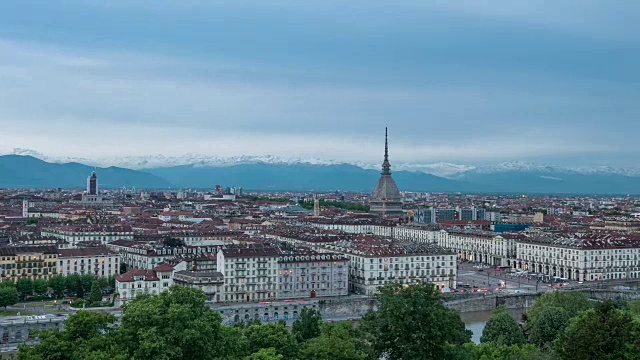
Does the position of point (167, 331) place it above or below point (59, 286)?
above

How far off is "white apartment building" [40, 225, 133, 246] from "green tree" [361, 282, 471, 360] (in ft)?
180

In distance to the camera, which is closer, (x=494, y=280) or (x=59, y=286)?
(x=59, y=286)

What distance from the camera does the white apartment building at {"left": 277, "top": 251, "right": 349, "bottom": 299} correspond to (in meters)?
59.9

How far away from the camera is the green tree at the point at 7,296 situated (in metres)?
52.7

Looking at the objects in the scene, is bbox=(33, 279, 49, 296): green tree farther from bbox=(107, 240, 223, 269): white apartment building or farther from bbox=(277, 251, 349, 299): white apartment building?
bbox=(277, 251, 349, 299): white apartment building

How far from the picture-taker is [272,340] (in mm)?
32062

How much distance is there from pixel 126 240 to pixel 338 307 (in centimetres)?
2662

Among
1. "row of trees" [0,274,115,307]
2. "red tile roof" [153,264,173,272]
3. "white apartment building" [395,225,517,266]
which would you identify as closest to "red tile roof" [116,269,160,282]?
"red tile roof" [153,264,173,272]

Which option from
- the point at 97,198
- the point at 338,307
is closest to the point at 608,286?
the point at 338,307

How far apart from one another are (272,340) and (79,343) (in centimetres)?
784

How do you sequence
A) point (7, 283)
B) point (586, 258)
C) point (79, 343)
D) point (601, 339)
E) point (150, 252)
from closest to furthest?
point (79, 343) → point (601, 339) → point (7, 283) → point (150, 252) → point (586, 258)

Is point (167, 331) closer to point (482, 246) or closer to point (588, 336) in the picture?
point (588, 336)

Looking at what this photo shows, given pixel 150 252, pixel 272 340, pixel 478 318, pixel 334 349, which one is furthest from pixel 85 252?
pixel 334 349

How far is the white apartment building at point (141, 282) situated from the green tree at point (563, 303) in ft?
74.0
